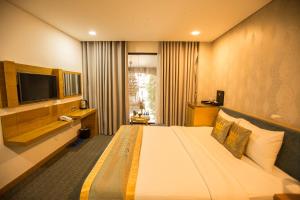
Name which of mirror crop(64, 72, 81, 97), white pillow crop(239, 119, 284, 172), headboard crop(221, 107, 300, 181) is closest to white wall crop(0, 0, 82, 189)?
mirror crop(64, 72, 81, 97)

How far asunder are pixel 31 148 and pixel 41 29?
203 cm

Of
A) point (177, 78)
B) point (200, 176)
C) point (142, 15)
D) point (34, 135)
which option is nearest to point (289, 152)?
point (200, 176)

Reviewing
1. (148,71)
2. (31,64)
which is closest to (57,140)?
(31,64)

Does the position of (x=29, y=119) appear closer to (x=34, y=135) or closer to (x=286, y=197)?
(x=34, y=135)

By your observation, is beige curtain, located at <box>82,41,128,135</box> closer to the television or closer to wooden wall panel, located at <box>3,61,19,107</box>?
the television

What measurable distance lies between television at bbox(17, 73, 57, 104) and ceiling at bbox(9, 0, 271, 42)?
3.33 feet

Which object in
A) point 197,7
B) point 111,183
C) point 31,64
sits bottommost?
point 111,183

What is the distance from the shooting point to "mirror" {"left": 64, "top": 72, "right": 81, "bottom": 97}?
127 inches

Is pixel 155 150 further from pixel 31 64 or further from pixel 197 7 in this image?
pixel 31 64

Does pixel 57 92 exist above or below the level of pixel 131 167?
above

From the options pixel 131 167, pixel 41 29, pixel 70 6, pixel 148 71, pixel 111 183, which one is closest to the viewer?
pixel 111 183

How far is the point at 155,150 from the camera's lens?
74.2 inches

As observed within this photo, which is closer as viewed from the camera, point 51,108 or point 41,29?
point 41,29

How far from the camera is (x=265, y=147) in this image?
157cm
